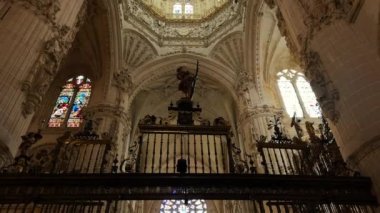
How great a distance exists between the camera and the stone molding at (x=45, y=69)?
7027 mm

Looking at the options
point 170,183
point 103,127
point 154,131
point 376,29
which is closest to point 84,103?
point 103,127

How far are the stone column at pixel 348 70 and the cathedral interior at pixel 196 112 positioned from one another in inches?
1.0

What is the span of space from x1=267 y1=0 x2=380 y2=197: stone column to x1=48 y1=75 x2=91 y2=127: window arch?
11.5 m

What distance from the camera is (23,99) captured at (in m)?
6.87

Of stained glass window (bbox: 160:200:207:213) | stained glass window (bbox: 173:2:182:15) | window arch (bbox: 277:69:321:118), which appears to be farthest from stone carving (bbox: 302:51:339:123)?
stained glass window (bbox: 160:200:207:213)

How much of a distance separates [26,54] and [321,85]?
6.77 metres

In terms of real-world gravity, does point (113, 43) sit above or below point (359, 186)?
above

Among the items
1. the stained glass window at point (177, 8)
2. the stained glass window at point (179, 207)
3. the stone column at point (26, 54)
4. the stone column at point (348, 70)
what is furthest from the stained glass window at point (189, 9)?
the stone column at point (348, 70)

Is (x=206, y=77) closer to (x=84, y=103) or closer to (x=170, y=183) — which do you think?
(x=84, y=103)

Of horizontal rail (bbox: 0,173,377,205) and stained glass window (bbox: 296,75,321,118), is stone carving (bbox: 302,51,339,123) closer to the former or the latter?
horizontal rail (bbox: 0,173,377,205)

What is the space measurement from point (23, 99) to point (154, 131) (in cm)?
295

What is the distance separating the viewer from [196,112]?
7809mm

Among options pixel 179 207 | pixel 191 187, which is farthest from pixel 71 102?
pixel 191 187

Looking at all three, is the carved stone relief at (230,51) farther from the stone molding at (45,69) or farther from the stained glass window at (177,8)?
the stone molding at (45,69)
